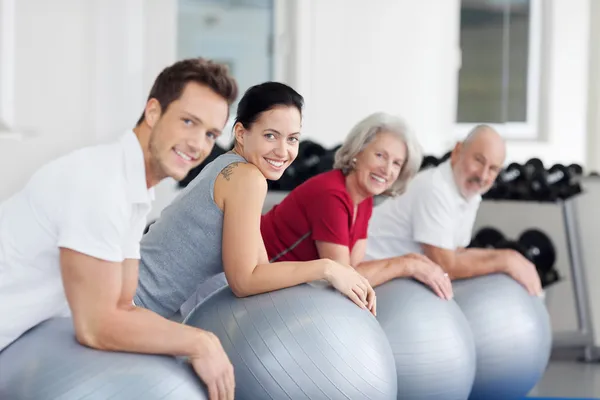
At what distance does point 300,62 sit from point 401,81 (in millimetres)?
632

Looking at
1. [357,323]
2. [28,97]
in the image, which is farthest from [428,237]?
[28,97]

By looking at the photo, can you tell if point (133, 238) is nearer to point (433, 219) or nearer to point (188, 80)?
point (188, 80)

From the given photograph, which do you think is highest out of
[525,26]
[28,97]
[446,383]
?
[525,26]

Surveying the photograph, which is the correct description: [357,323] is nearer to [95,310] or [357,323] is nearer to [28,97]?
[95,310]

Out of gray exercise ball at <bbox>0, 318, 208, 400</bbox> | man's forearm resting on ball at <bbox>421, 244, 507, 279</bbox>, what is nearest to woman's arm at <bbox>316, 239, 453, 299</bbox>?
man's forearm resting on ball at <bbox>421, 244, 507, 279</bbox>

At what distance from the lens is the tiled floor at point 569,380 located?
313cm

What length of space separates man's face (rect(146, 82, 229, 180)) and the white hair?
90 centimetres

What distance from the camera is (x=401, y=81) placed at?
5.18 m

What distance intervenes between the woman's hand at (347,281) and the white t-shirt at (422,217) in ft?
2.72

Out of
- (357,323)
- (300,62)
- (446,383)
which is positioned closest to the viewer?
(357,323)

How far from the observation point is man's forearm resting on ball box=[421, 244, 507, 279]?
9.11 ft

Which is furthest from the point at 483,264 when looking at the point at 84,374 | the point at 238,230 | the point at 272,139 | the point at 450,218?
the point at 84,374

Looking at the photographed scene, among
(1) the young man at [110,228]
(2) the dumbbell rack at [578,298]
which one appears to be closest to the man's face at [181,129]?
(1) the young man at [110,228]

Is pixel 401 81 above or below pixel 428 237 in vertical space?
above
